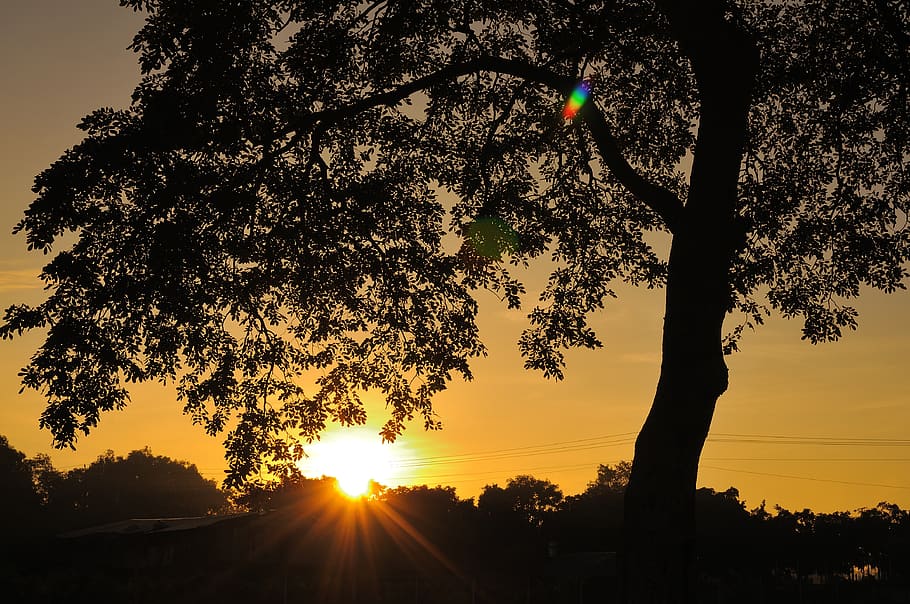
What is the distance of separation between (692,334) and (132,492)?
489ft

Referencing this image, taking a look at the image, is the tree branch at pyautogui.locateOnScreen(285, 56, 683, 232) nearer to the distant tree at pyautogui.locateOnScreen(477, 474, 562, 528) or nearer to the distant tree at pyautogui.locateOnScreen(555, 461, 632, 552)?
the distant tree at pyautogui.locateOnScreen(555, 461, 632, 552)

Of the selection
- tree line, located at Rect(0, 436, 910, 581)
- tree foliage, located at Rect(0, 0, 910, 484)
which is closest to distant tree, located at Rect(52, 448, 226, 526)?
tree line, located at Rect(0, 436, 910, 581)

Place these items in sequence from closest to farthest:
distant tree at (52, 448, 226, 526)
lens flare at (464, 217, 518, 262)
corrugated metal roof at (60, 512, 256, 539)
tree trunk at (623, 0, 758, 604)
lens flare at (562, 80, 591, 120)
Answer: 1. tree trunk at (623, 0, 758, 604)
2. lens flare at (562, 80, 591, 120)
3. lens flare at (464, 217, 518, 262)
4. corrugated metal roof at (60, 512, 256, 539)
5. distant tree at (52, 448, 226, 526)

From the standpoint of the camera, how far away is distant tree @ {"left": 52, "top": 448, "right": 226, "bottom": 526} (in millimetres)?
130000

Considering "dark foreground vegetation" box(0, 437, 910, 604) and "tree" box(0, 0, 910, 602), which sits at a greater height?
"tree" box(0, 0, 910, 602)

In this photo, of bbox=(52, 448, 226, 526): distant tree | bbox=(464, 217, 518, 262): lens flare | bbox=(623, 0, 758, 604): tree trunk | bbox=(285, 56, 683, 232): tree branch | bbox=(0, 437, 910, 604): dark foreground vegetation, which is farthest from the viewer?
bbox=(52, 448, 226, 526): distant tree

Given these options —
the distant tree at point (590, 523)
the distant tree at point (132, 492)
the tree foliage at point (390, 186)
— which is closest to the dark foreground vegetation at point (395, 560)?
the distant tree at point (590, 523)

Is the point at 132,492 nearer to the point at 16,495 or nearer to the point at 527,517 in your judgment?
the point at 16,495

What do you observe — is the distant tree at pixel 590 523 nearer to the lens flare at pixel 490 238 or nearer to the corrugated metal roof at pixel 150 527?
the corrugated metal roof at pixel 150 527

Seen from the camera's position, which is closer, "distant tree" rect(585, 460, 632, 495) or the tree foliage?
the tree foliage

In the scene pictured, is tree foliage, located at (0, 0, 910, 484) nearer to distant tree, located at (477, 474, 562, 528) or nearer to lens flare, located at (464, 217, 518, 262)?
Result: lens flare, located at (464, 217, 518, 262)

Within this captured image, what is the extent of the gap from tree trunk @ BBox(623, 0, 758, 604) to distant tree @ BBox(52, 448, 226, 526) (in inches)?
4504

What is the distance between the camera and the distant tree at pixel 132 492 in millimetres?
130000

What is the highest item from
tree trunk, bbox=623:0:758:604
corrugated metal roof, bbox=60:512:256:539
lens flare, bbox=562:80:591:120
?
lens flare, bbox=562:80:591:120
